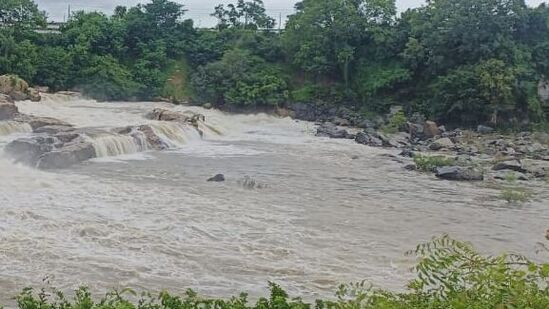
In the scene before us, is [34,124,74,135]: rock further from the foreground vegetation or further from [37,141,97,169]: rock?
the foreground vegetation

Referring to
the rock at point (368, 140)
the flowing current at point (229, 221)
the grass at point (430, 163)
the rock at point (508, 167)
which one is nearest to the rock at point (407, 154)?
the flowing current at point (229, 221)

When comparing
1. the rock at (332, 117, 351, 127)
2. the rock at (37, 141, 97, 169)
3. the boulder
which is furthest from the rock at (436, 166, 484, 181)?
the rock at (332, 117, 351, 127)

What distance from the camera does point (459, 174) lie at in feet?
58.3

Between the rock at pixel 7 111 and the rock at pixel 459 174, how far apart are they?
1411cm

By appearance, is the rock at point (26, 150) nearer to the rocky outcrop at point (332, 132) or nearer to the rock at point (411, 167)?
the rock at point (411, 167)

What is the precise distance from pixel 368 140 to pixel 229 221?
45.2 ft

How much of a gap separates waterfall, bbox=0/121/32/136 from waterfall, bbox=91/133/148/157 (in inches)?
117

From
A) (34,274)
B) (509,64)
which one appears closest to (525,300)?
(34,274)

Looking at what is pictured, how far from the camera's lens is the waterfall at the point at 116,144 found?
739 inches

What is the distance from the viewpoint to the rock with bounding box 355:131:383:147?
24.5 m

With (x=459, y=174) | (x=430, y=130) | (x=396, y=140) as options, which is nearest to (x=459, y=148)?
(x=396, y=140)

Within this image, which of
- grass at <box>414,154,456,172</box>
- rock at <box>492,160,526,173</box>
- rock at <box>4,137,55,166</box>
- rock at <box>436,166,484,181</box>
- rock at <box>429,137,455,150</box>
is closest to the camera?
rock at <box>4,137,55,166</box>

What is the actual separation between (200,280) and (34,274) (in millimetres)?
2180

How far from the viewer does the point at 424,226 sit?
486 inches
